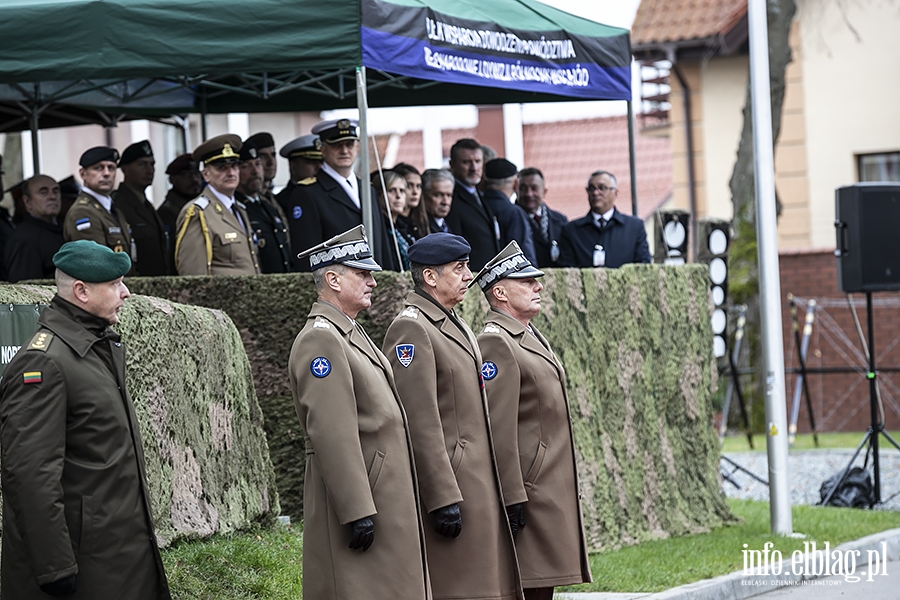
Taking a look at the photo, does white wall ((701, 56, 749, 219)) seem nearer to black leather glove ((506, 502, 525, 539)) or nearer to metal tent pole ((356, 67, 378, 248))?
metal tent pole ((356, 67, 378, 248))

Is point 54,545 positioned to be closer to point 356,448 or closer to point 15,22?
point 356,448

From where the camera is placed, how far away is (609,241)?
11992 mm

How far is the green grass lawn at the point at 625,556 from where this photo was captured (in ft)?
24.2

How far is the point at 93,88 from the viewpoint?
11.1 meters

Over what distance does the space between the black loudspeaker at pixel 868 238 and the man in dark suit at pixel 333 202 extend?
5915mm

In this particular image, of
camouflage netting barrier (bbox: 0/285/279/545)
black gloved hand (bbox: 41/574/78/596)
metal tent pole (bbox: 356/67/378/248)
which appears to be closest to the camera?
black gloved hand (bbox: 41/574/78/596)

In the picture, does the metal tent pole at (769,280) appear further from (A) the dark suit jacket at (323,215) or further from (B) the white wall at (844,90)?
(B) the white wall at (844,90)

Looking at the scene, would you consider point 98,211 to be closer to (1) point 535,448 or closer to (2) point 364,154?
(2) point 364,154

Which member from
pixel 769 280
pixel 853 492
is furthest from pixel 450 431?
pixel 853 492

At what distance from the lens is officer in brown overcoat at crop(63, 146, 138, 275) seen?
9844 millimetres

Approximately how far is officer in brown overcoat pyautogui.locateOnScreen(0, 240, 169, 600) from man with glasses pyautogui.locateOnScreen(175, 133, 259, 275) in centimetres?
420

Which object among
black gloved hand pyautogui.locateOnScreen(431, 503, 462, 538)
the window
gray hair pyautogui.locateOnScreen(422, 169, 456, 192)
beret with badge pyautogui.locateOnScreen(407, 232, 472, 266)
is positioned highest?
the window

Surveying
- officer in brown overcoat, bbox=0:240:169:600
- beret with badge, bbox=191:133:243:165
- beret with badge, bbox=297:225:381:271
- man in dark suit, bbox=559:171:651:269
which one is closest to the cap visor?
beret with badge, bbox=297:225:381:271

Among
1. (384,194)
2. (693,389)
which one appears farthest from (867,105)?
(384,194)
